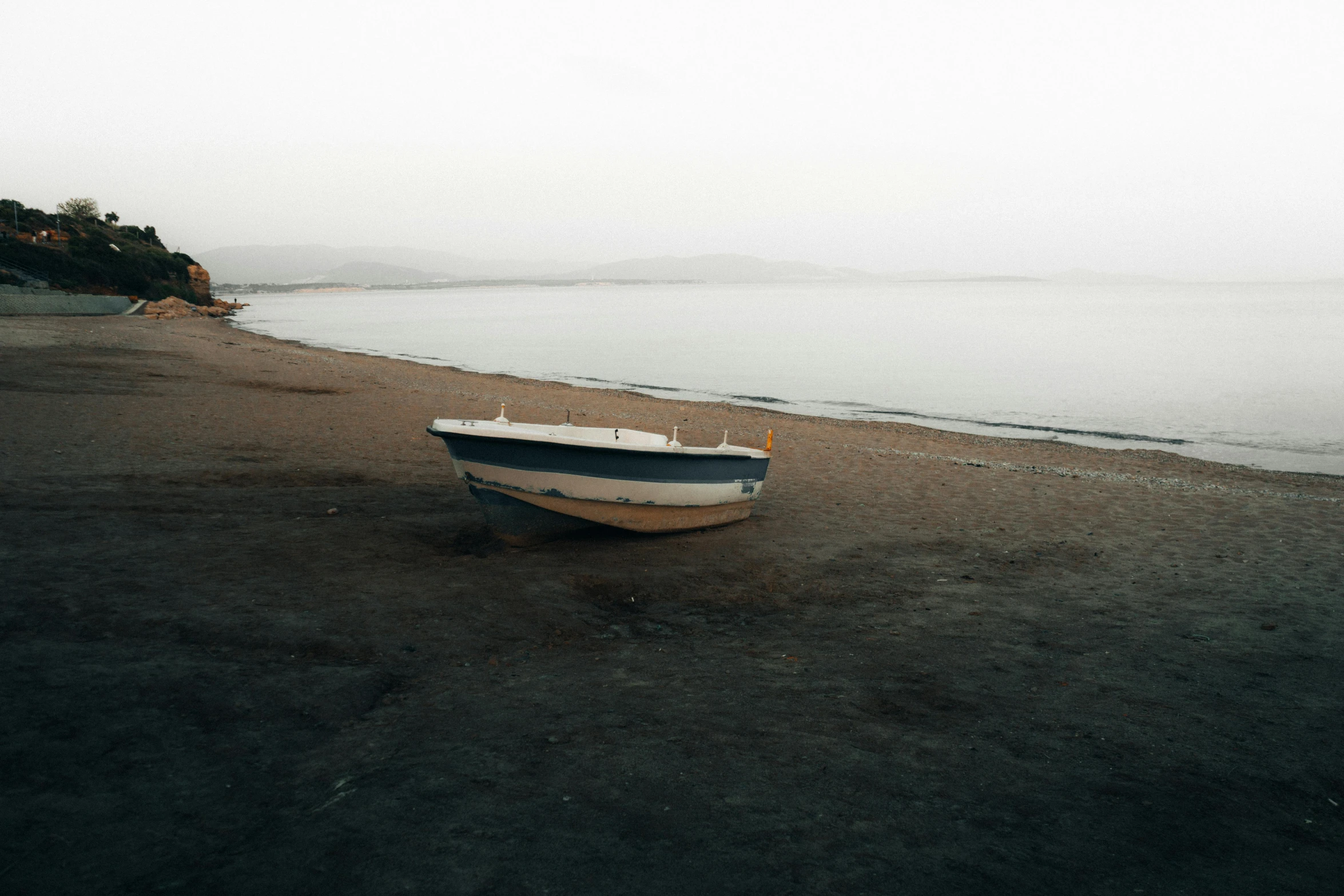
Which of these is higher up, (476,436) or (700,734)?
(476,436)

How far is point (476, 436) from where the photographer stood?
7727 mm

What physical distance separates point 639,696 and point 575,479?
3351 mm

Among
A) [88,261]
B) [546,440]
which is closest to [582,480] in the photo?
[546,440]

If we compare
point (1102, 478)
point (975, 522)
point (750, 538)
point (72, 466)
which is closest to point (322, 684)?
point (750, 538)

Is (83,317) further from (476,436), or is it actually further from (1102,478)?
(1102,478)

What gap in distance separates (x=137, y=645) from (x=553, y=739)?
279 cm

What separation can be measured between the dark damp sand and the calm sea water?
47.6 ft

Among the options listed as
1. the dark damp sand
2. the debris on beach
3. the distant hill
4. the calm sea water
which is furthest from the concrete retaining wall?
the dark damp sand


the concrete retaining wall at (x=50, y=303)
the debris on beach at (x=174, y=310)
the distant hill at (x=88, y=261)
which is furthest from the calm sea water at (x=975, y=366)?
the concrete retaining wall at (x=50, y=303)

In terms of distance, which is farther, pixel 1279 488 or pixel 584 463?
pixel 1279 488

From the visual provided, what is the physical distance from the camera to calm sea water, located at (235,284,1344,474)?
2423 cm

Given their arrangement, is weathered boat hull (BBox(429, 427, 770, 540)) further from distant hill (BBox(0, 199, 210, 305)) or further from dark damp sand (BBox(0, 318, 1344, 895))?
distant hill (BBox(0, 199, 210, 305))

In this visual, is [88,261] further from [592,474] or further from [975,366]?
[592,474]

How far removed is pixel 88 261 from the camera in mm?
57750
